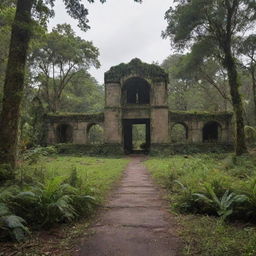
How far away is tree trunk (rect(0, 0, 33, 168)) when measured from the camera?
8.16 m

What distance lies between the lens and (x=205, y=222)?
16.5 feet

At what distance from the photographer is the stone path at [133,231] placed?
3.90m

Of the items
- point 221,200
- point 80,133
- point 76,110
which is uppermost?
point 76,110

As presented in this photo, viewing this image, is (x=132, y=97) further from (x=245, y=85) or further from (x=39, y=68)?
(x=245, y=85)

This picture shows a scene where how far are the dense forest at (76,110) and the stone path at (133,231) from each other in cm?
48

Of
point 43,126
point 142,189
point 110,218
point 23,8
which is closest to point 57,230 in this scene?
point 110,218

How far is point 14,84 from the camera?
8.35m

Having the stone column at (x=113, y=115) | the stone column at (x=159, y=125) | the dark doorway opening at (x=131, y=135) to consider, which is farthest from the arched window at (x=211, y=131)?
the stone column at (x=113, y=115)

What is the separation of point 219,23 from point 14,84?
44.8 ft

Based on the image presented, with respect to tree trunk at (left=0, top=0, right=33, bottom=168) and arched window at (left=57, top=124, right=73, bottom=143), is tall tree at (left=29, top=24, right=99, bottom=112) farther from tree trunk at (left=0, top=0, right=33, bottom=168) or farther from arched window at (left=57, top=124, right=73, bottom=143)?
tree trunk at (left=0, top=0, right=33, bottom=168)

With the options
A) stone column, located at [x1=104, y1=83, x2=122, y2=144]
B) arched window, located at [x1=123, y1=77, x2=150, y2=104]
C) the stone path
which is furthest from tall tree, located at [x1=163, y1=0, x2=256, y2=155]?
arched window, located at [x1=123, y1=77, x2=150, y2=104]

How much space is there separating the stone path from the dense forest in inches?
19.0

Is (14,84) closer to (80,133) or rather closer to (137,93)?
(80,133)

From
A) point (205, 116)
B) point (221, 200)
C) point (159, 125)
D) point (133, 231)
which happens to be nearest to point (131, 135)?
point (159, 125)
